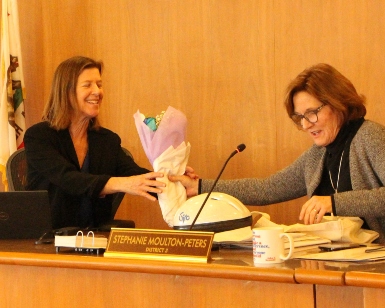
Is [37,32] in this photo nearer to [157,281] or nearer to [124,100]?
[124,100]

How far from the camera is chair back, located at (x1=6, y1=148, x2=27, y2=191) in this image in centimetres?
297

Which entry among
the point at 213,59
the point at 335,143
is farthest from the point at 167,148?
the point at 213,59

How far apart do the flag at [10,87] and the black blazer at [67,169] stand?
95 centimetres

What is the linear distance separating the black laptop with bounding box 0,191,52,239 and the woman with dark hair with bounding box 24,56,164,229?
37cm

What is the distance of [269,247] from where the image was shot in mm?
1539

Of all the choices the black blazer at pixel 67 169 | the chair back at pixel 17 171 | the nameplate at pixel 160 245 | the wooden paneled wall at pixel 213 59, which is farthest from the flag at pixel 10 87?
the nameplate at pixel 160 245

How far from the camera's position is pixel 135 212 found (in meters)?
3.93

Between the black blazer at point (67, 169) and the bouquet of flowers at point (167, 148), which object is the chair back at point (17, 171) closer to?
the black blazer at point (67, 169)

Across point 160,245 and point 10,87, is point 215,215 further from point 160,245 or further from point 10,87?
point 10,87

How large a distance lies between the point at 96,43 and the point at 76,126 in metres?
1.07

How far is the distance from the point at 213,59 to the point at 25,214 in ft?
5.40

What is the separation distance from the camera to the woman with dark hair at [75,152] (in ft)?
9.20

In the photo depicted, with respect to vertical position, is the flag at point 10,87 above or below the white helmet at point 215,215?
above

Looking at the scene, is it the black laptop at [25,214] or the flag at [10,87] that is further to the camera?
the flag at [10,87]
